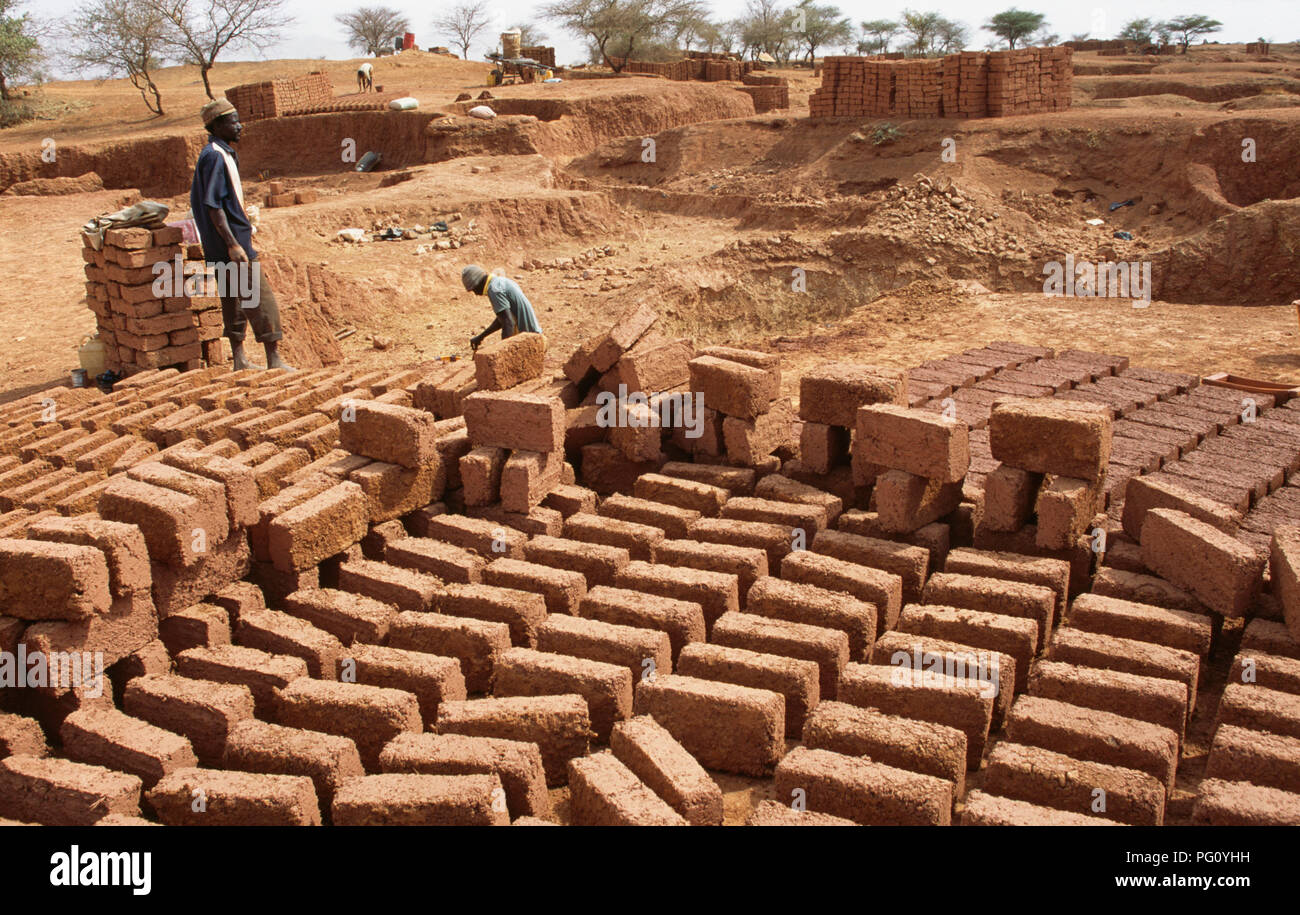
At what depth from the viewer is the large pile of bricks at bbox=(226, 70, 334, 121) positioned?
23562mm

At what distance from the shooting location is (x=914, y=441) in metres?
5.51

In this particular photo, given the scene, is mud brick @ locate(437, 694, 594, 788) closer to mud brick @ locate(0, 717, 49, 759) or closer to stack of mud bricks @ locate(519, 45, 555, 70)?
mud brick @ locate(0, 717, 49, 759)

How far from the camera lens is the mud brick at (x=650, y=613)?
4926 millimetres

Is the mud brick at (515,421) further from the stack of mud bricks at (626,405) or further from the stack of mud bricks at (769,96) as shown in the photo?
the stack of mud bricks at (769,96)

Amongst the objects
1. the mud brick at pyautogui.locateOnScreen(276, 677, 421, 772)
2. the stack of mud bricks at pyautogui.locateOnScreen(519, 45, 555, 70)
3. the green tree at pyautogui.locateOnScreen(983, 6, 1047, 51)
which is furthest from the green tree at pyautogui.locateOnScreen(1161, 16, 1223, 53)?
the mud brick at pyautogui.locateOnScreen(276, 677, 421, 772)

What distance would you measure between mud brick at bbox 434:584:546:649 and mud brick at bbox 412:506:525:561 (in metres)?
0.48

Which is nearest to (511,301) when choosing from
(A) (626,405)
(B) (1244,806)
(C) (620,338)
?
(C) (620,338)

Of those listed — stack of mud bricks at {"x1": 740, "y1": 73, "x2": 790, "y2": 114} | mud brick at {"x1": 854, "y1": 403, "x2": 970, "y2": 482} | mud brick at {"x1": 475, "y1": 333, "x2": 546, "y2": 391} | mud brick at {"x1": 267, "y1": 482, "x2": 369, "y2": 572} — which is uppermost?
stack of mud bricks at {"x1": 740, "y1": 73, "x2": 790, "y2": 114}

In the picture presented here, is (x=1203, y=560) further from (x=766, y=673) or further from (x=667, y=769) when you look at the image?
(x=667, y=769)

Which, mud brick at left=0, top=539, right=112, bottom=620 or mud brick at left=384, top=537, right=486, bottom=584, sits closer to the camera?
mud brick at left=0, top=539, right=112, bottom=620

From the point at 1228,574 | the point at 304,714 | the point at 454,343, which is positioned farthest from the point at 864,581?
the point at 454,343

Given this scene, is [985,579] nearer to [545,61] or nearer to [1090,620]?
[1090,620]

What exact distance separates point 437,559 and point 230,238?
4.35 m
